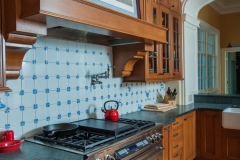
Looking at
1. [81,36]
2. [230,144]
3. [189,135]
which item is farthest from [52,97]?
[230,144]

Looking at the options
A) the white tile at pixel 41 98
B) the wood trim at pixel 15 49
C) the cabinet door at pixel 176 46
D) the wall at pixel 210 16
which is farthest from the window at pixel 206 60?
the wood trim at pixel 15 49

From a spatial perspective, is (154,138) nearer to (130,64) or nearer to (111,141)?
(111,141)

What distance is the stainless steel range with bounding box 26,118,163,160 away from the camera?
1490mm

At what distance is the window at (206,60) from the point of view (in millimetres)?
4582

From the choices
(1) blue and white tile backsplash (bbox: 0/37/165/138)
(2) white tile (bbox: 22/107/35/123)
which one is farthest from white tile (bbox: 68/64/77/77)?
(2) white tile (bbox: 22/107/35/123)

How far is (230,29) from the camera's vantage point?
18.1ft

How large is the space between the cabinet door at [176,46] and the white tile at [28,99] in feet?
6.55

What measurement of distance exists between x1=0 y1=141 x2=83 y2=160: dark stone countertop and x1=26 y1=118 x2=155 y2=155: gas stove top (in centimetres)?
6

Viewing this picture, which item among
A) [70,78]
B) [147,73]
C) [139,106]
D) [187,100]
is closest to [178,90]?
[187,100]

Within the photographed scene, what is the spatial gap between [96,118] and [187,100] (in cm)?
176

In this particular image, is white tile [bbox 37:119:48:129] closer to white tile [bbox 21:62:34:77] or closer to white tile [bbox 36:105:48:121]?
white tile [bbox 36:105:48:121]

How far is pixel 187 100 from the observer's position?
3527 mm

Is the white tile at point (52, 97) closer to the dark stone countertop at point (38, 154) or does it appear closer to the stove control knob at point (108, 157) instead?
the dark stone countertop at point (38, 154)

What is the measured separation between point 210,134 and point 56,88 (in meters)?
2.25
